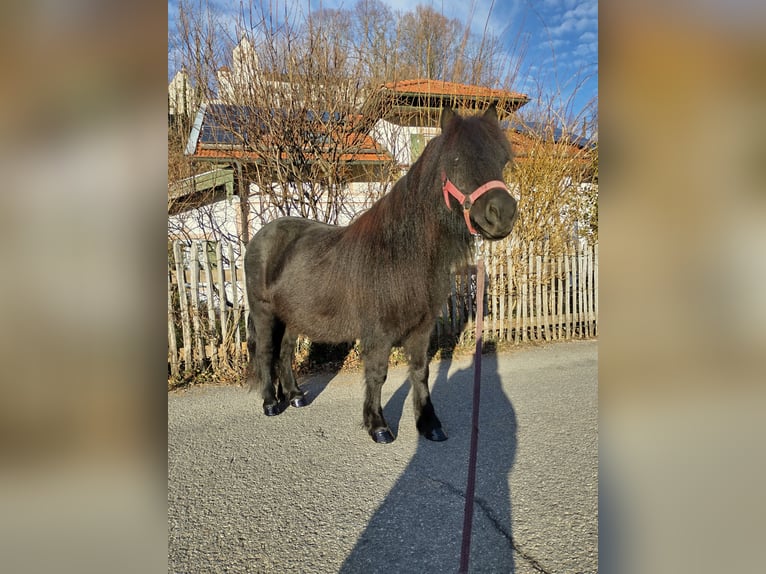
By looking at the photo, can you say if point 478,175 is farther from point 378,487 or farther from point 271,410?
point 271,410

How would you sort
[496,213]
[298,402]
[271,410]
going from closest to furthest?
1. [496,213]
2. [271,410]
3. [298,402]

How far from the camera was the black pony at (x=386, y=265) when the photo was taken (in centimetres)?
233

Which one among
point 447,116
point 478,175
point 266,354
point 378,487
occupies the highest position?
point 447,116

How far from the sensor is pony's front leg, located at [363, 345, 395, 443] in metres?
3.19

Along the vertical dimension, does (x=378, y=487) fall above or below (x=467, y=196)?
below

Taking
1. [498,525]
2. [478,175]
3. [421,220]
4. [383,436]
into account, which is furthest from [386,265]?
[498,525]

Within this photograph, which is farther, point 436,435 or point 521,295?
point 521,295

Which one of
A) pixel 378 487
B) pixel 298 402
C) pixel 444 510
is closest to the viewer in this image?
pixel 444 510

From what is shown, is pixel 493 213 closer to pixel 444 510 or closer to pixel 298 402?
pixel 444 510

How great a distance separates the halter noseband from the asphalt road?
1.60 metres

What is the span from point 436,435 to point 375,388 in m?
0.60

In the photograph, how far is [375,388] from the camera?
3.26 metres
